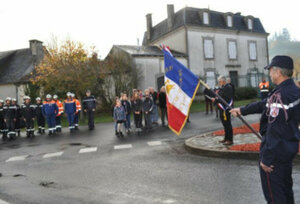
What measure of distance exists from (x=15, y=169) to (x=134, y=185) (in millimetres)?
4093

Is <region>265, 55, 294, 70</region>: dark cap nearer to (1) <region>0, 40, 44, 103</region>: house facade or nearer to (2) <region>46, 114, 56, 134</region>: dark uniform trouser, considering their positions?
(2) <region>46, 114, 56, 134</region>: dark uniform trouser

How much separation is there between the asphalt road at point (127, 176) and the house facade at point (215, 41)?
84.1 feet

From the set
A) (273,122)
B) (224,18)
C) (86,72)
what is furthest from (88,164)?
(224,18)

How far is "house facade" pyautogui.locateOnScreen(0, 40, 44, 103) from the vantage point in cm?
3372

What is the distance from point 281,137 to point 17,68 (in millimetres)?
37911

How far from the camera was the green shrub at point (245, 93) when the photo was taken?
3231cm

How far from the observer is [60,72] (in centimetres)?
2267

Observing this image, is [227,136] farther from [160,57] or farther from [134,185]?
[160,57]

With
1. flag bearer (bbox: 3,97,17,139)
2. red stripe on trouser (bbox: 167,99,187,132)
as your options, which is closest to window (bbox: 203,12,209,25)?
flag bearer (bbox: 3,97,17,139)

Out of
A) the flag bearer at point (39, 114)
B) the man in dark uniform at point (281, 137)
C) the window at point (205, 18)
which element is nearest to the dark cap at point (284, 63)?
the man in dark uniform at point (281, 137)

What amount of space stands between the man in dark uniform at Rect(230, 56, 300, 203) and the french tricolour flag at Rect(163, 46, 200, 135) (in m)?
2.02

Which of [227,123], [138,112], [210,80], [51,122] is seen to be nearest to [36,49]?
[210,80]

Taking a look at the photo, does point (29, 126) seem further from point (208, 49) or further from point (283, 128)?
point (208, 49)

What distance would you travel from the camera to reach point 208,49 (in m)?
36.9
